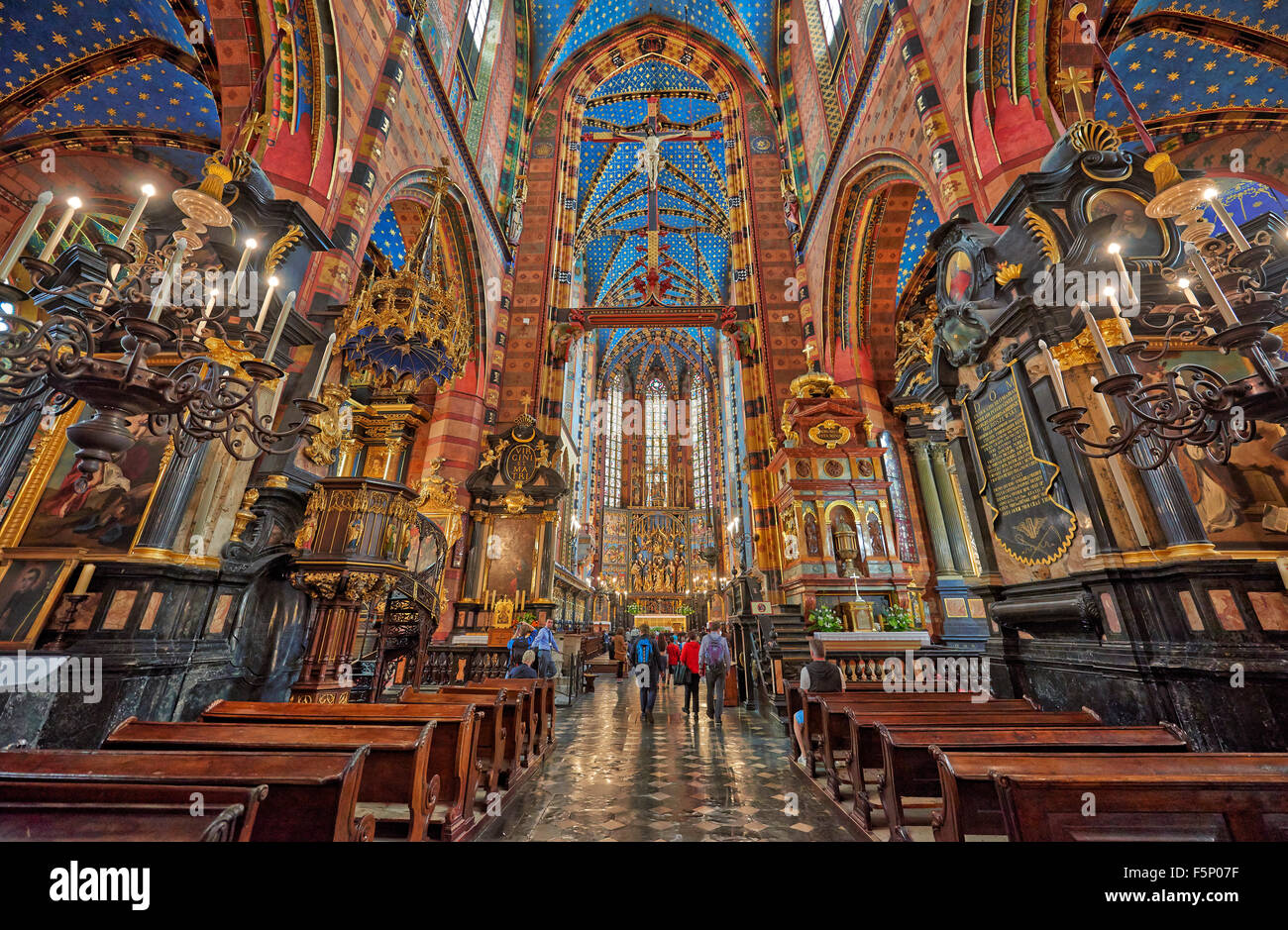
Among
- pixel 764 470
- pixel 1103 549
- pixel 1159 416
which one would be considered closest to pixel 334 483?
pixel 1159 416

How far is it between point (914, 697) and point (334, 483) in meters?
5.93

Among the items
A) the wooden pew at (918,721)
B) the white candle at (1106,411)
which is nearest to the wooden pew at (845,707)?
the wooden pew at (918,721)

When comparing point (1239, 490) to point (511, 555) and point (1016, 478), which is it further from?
point (511, 555)

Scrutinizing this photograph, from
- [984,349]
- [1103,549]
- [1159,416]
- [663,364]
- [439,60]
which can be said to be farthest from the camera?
[663,364]

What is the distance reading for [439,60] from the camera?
10.2m

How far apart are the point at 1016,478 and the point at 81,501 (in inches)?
327

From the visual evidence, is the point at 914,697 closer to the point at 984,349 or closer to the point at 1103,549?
the point at 1103,549

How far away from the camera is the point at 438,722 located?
9.39ft

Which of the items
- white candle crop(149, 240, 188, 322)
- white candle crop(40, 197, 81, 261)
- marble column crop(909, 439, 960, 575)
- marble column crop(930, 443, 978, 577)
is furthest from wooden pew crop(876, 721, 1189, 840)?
marble column crop(909, 439, 960, 575)

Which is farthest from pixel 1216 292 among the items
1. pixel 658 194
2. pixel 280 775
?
pixel 658 194

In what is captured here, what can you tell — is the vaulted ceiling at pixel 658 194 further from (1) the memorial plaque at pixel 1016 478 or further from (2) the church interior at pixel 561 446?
(1) the memorial plaque at pixel 1016 478

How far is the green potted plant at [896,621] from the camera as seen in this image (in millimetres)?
7695

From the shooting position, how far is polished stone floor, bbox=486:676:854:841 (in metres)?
3.02

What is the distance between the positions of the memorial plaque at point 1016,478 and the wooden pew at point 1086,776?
104 inches
